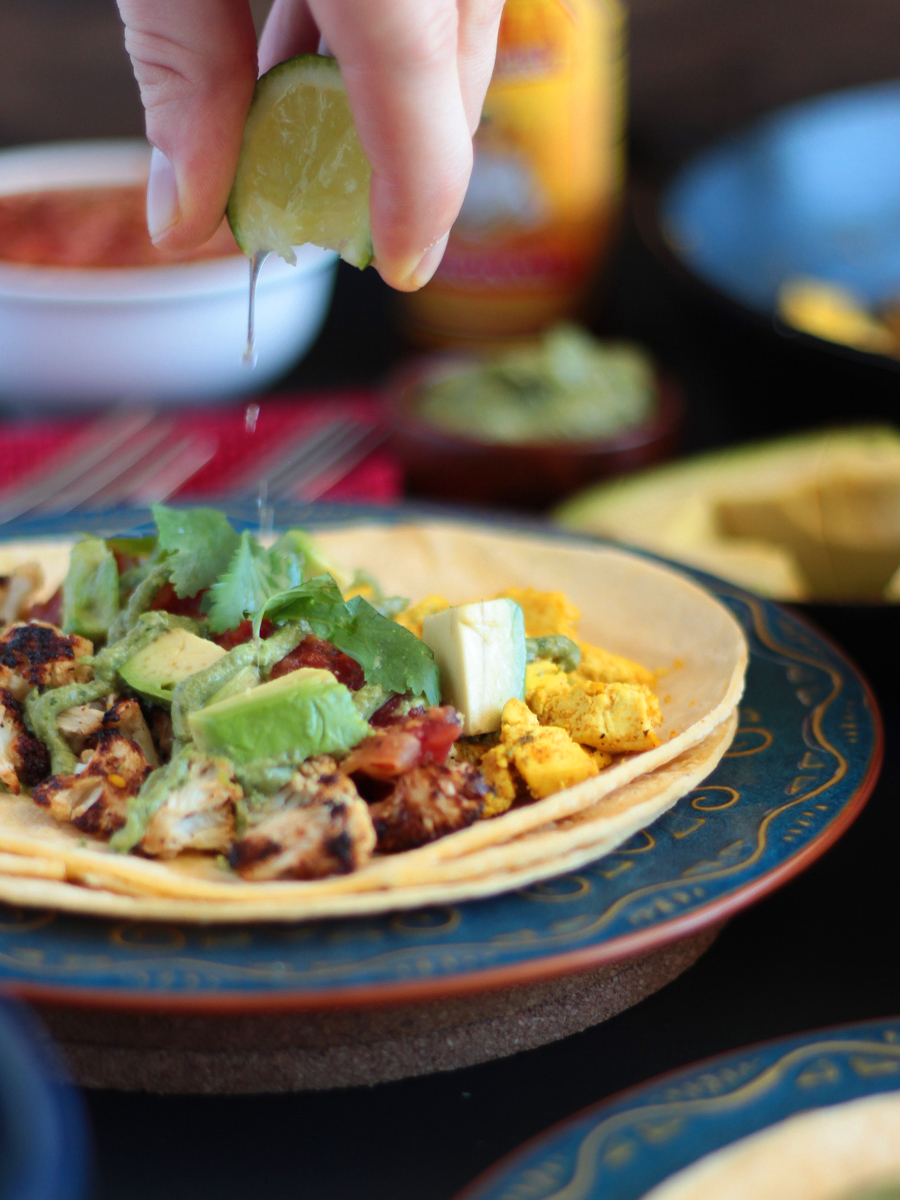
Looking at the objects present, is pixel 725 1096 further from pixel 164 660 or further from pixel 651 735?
pixel 164 660

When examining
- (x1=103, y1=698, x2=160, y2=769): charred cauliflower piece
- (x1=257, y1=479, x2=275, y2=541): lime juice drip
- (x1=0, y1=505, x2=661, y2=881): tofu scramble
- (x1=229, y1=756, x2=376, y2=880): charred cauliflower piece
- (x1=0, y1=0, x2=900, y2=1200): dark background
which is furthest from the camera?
(x1=257, y1=479, x2=275, y2=541): lime juice drip

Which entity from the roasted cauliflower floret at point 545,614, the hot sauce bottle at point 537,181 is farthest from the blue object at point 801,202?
the roasted cauliflower floret at point 545,614

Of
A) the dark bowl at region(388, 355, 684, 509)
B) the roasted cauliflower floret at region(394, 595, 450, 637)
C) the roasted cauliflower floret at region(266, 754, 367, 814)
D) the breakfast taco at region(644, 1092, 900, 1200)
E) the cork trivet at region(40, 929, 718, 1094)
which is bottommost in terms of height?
the dark bowl at region(388, 355, 684, 509)

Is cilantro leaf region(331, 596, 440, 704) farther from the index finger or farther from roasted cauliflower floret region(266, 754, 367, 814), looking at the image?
the index finger

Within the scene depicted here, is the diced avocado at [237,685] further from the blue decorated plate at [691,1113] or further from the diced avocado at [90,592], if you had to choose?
the blue decorated plate at [691,1113]

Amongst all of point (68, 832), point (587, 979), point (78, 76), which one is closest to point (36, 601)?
point (68, 832)

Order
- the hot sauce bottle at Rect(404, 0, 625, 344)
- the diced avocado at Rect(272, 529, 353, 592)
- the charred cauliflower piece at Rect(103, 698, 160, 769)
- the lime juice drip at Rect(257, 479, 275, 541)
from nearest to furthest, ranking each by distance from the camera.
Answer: the charred cauliflower piece at Rect(103, 698, 160, 769) < the diced avocado at Rect(272, 529, 353, 592) < the lime juice drip at Rect(257, 479, 275, 541) < the hot sauce bottle at Rect(404, 0, 625, 344)

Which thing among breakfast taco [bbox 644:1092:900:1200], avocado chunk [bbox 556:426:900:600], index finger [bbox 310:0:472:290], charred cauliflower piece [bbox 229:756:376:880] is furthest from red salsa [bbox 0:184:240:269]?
breakfast taco [bbox 644:1092:900:1200]

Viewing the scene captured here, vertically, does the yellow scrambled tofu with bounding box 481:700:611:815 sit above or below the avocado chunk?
above
